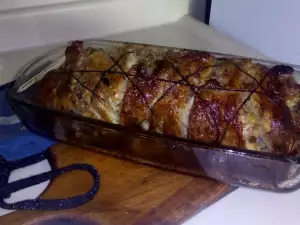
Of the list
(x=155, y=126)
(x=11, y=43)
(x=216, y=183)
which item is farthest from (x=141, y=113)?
(x=11, y=43)

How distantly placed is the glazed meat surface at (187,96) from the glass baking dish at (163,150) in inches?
0.9

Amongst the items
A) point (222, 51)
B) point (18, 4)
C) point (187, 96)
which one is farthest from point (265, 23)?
point (18, 4)

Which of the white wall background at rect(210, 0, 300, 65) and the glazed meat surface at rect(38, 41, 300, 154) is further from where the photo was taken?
the white wall background at rect(210, 0, 300, 65)

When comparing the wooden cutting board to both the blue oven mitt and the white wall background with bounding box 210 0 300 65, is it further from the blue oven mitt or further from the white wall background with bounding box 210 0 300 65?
the white wall background with bounding box 210 0 300 65

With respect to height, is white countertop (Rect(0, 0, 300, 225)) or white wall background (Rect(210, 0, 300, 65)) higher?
white wall background (Rect(210, 0, 300, 65))

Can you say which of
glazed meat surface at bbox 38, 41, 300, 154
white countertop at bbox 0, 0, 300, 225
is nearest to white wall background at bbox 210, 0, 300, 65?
white countertop at bbox 0, 0, 300, 225

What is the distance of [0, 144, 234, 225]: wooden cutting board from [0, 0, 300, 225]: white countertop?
2cm

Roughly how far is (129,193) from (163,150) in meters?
0.07

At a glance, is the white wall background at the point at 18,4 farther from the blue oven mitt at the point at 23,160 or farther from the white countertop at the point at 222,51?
the blue oven mitt at the point at 23,160

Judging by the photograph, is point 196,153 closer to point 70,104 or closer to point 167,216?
point 167,216

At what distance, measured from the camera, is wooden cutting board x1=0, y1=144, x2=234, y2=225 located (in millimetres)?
597

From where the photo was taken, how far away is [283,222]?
0.63m

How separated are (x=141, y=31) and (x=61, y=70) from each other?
1.38 ft

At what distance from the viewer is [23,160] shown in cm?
69
